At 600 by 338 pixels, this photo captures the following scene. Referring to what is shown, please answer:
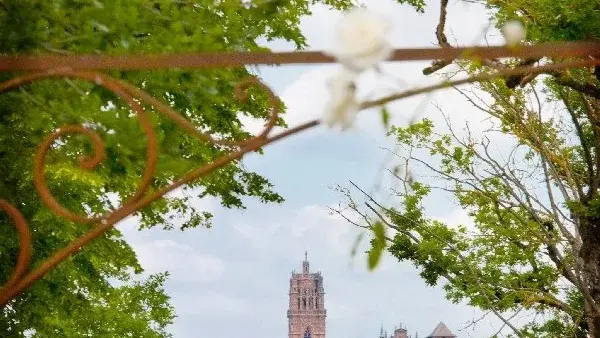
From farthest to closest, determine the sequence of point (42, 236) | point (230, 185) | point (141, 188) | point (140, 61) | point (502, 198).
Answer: point (502, 198) < point (230, 185) < point (42, 236) < point (141, 188) < point (140, 61)

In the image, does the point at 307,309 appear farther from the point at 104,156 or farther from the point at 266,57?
the point at 266,57

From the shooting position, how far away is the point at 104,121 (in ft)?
11.6

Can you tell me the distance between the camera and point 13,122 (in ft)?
29.1

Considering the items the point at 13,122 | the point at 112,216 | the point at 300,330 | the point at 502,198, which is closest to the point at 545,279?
the point at 502,198

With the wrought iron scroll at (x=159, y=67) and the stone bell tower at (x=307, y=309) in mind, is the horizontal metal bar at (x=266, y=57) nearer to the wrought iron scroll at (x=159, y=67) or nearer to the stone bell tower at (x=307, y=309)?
the wrought iron scroll at (x=159, y=67)

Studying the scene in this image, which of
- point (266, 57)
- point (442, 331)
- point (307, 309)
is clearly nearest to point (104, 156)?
point (266, 57)

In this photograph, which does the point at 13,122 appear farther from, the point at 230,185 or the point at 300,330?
the point at 300,330

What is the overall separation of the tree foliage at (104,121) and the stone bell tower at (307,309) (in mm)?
133440

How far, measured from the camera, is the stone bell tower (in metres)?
148

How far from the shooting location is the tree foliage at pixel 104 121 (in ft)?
15.4

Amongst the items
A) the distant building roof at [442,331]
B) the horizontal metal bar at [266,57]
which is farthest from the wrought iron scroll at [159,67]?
the distant building roof at [442,331]

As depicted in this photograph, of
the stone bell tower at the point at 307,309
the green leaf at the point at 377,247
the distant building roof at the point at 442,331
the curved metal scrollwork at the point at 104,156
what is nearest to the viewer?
the green leaf at the point at 377,247

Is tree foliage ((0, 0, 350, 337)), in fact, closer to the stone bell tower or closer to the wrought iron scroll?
the wrought iron scroll

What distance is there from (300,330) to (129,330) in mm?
132014
